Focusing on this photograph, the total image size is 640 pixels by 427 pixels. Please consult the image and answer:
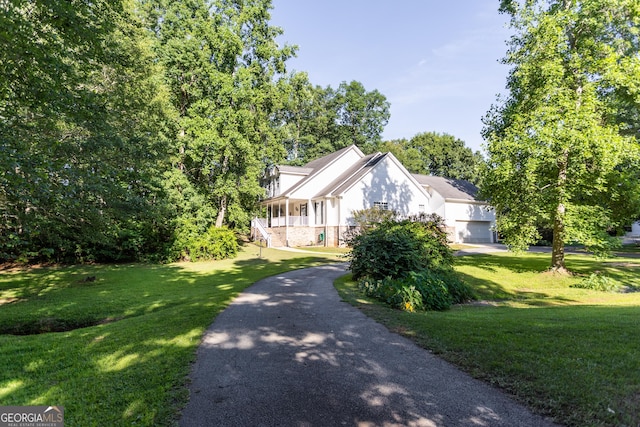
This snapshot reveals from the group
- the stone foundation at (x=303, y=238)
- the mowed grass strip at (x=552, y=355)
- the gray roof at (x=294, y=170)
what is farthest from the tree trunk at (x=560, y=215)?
the gray roof at (x=294, y=170)

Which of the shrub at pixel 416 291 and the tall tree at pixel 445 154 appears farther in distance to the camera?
the tall tree at pixel 445 154

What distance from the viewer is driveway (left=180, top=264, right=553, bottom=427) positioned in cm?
316

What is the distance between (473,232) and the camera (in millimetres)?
36344

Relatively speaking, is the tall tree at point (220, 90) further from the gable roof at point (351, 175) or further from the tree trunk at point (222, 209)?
the gable roof at point (351, 175)

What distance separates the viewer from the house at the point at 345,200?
28375 millimetres

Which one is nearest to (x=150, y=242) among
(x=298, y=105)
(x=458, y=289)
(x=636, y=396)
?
(x=458, y=289)

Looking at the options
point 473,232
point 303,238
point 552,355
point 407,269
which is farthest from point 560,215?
point 473,232

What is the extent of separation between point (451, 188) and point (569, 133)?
25.1 m

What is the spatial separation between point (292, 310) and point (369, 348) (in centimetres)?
282

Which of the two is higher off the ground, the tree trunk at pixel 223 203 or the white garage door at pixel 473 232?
the tree trunk at pixel 223 203

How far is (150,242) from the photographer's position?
21.4 metres

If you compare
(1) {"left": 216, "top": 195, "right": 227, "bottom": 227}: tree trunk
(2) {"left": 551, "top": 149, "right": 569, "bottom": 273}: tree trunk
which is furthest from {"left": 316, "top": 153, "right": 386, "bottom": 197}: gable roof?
(2) {"left": 551, "top": 149, "right": 569, "bottom": 273}: tree trunk

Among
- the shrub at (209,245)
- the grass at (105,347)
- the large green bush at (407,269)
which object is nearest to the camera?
the grass at (105,347)

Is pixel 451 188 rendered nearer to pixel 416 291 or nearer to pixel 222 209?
pixel 222 209
